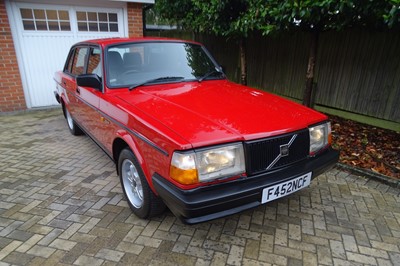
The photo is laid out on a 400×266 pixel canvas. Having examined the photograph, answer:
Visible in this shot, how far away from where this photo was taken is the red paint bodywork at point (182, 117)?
78.1 inches

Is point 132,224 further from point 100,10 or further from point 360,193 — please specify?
point 100,10

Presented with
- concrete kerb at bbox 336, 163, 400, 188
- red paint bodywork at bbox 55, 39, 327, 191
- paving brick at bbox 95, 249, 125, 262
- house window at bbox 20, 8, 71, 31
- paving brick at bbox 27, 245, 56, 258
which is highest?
house window at bbox 20, 8, 71, 31

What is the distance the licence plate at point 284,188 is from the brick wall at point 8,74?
6.77 metres

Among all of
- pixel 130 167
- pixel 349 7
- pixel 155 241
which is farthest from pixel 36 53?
pixel 349 7

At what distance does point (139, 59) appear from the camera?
3.21 metres

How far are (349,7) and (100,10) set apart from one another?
5.98 metres

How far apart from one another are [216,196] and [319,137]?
123 cm

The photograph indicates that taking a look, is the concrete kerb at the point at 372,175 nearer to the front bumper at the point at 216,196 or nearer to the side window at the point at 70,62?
the front bumper at the point at 216,196

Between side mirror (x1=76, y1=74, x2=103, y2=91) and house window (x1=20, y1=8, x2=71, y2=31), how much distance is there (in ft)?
15.4

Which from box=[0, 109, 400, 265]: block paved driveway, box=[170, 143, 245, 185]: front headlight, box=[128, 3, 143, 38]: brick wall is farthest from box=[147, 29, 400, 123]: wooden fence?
box=[170, 143, 245, 185]: front headlight

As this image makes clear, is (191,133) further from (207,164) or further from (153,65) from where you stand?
(153,65)

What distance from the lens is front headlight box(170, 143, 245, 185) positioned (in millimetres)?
1859

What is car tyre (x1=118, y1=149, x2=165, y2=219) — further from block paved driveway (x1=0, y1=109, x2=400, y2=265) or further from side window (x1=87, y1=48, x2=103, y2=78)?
side window (x1=87, y1=48, x2=103, y2=78)

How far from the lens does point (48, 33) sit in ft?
21.5
